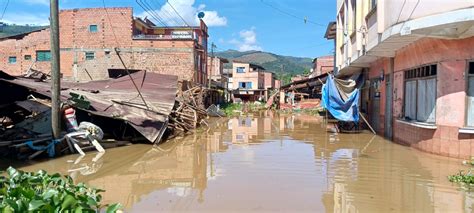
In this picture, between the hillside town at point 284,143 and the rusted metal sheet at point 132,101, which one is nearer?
the hillside town at point 284,143

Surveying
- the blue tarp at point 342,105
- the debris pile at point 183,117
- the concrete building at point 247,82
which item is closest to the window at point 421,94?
the blue tarp at point 342,105

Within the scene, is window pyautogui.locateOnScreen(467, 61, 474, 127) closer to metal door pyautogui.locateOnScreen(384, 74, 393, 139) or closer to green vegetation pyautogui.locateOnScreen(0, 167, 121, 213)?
metal door pyautogui.locateOnScreen(384, 74, 393, 139)

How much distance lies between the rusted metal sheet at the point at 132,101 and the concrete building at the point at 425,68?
7.99 meters

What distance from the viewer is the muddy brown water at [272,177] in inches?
253

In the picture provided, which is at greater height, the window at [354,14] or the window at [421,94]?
the window at [354,14]

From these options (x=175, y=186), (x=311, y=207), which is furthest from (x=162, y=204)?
(x=311, y=207)

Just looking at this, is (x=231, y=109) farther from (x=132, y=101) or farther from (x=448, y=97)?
(x=448, y=97)

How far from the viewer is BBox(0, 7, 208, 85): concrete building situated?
3431cm

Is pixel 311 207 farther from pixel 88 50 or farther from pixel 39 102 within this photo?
pixel 88 50

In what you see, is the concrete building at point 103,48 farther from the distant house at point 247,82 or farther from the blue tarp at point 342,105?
the distant house at point 247,82

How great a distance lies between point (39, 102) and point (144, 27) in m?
30.2

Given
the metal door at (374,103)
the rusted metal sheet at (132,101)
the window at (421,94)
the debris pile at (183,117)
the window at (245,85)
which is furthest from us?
the window at (245,85)

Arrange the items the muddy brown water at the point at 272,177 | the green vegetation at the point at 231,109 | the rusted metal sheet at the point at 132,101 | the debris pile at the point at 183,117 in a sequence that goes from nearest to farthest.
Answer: the muddy brown water at the point at 272,177 → the rusted metal sheet at the point at 132,101 → the debris pile at the point at 183,117 → the green vegetation at the point at 231,109

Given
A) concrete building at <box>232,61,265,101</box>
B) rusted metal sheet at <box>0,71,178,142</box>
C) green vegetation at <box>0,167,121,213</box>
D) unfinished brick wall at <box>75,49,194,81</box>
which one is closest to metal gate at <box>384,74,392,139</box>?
rusted metal sheet at <box>0,71,178,142</box>
